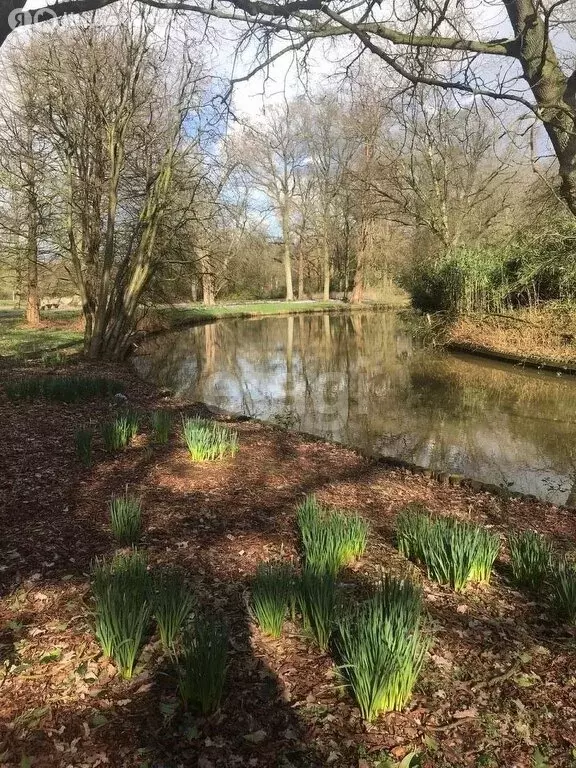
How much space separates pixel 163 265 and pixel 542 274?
31.1 ft

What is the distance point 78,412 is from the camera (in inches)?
286

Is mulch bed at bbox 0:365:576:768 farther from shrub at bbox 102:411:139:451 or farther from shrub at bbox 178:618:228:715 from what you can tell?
shrub at bbox 102:411:139:451

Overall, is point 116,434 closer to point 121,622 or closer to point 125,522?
point 125,522

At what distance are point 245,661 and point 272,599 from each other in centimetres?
29

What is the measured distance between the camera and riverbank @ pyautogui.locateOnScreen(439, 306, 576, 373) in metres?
13.4

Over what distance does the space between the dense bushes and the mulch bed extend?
34.3ft

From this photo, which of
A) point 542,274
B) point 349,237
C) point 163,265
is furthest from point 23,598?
point 349,237

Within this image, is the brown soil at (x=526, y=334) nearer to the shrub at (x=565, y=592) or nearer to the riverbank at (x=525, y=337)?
the riverbank at (x=525, y=337)

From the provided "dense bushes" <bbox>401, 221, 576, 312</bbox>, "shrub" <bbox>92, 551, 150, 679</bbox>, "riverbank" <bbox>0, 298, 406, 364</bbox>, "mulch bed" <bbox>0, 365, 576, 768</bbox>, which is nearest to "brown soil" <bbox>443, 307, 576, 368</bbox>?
"dense bushes" <bbox>401, 221, 576, 312</bbox>

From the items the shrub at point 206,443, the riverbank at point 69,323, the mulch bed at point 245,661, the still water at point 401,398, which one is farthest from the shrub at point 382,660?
the riverbank at point 69,323

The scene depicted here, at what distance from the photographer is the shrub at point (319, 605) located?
2543mm

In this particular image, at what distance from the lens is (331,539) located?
317 cm

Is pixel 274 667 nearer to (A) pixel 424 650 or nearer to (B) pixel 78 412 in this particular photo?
(A) pixel 424 650

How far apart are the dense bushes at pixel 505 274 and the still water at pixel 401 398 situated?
6.23 ft
